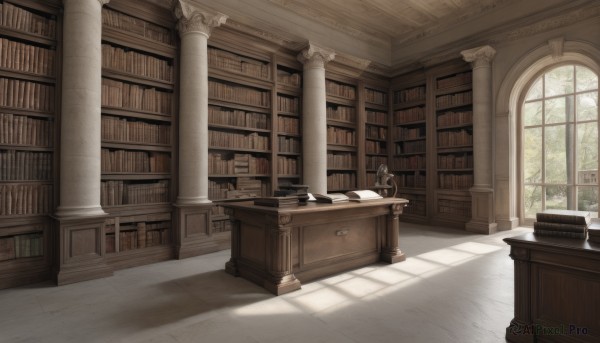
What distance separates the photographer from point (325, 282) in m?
3.37

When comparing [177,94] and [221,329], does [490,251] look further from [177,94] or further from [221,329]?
[177,94]

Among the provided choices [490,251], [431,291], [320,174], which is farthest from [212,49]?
[490,251]

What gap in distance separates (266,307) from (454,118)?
5.93 meters

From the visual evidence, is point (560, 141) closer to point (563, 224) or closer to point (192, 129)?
point (563, 224)

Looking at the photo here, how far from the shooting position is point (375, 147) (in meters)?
7.86

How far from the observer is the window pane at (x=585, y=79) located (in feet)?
18.2

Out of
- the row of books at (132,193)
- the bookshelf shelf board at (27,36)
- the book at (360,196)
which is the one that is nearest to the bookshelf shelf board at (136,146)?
the row of books at (132,193)

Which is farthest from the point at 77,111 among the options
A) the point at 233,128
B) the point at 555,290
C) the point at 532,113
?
the point at 532,113

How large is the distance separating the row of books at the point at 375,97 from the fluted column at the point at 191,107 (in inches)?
169

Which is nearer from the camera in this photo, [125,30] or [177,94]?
[125,30]

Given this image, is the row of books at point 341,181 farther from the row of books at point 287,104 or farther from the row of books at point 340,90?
the row of books at point 340,90

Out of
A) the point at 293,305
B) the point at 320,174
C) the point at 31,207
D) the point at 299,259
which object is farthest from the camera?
the point at 320,174

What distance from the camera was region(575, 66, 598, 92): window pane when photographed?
18.2 feet

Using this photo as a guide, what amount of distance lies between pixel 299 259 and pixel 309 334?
111 centimetres
